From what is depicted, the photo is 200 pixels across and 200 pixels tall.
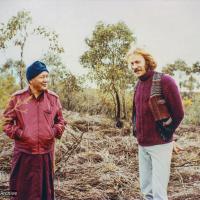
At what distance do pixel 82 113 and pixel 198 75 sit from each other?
2.84 metres

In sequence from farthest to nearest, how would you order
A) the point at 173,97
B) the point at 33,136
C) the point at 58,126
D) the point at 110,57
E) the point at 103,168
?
the point at 110,57
the point at 103,168
the point at 58,126
the point at 33,136
the point at 173,97

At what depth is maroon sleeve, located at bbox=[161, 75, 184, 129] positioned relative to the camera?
2.70 metres

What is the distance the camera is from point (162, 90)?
2.74m

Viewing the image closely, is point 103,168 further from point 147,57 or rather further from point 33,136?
point 147,57

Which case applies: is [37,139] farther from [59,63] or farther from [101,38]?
[101,38]

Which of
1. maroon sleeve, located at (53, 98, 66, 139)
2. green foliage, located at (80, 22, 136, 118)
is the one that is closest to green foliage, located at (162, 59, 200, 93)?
green foliage, located at (80, 22, 136, 118)

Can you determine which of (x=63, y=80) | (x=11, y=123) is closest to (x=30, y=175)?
(x=11, y=123)

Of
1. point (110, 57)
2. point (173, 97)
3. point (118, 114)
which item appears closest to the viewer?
point (173, 97)

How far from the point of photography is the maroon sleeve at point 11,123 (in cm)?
297

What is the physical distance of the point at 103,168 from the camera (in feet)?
15.0

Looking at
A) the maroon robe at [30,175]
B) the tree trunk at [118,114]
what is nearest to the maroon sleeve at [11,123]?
the maroon robe at [30,175]

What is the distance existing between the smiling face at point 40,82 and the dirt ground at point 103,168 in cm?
116

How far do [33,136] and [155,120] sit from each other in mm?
844

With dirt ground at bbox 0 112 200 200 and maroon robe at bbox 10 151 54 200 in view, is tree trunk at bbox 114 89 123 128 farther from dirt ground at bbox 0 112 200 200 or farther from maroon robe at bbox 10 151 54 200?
maroon robe at bbox 10 151 54 200
